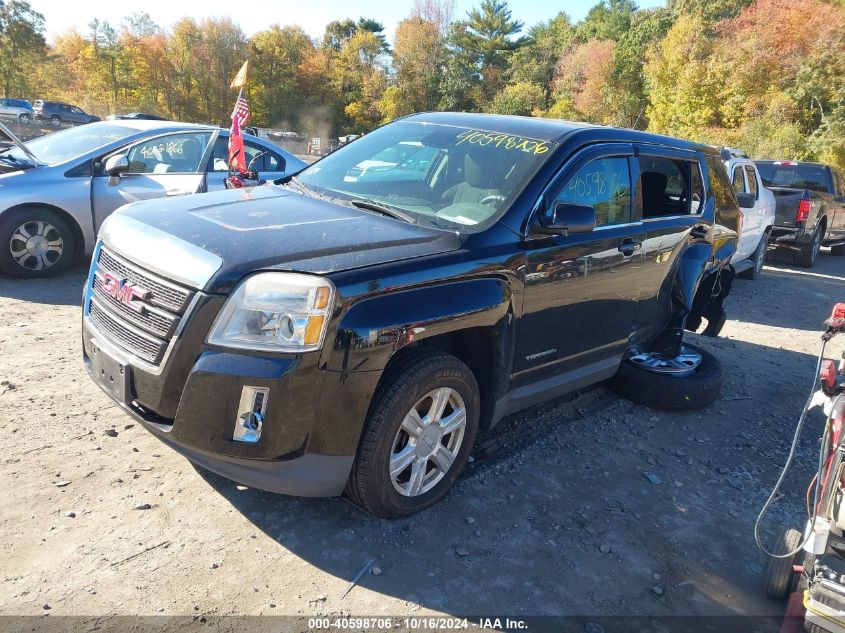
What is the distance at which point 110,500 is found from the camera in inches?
123

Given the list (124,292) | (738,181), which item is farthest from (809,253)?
(124,292)

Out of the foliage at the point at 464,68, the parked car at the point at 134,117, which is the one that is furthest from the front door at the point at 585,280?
the foliage at the point at 464,68

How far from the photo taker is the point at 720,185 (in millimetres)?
5512

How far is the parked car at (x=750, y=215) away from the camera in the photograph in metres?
8.72

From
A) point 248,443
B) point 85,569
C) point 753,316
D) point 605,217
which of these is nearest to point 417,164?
point 605,217

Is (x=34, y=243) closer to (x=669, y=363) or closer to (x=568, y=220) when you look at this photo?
(x=568, y=220)

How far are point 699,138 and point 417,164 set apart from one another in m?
36.4

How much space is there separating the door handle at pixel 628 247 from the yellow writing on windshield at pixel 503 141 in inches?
31.4

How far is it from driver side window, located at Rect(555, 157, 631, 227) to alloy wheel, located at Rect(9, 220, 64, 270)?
5.38 metres

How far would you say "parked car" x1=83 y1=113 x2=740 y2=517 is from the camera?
2584 millimetres

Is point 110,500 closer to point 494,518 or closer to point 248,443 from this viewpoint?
point 248,443

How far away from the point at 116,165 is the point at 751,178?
324 inches

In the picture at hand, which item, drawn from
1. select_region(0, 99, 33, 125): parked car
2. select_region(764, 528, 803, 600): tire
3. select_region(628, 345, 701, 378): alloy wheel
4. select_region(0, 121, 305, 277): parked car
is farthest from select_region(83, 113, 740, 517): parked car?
select_region(0, 99, 33, 125): parked car

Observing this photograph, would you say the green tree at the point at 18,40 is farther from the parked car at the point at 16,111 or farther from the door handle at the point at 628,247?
the door handle at the point at 628,247
